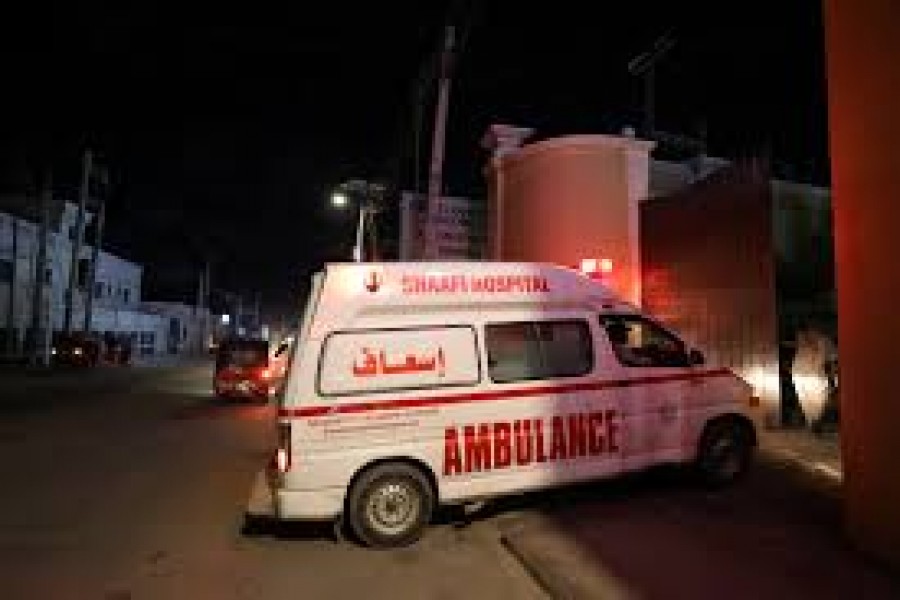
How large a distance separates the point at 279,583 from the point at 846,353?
16.1 feet

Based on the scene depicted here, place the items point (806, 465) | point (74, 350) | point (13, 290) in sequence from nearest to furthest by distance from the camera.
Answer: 1. point (806, 465)
2. point (74, 350)
3. point (13, 290)

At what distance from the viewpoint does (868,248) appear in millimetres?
6422

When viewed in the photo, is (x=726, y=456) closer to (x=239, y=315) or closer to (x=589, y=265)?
(x=589, y=265)

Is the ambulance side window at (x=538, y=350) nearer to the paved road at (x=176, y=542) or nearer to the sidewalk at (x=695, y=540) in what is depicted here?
the sidewalk at (x=695, y=540)

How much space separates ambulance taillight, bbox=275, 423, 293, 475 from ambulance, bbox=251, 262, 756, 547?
0.02 meters

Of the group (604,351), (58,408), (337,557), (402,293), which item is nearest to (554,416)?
(604,351)

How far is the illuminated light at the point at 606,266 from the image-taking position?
57.9 feet

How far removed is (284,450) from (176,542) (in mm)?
1505

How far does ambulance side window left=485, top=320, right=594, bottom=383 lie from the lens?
819cm

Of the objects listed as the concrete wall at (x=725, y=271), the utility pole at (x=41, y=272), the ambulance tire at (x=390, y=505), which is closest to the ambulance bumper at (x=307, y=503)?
the ambulance tire at (x=390, y=505)

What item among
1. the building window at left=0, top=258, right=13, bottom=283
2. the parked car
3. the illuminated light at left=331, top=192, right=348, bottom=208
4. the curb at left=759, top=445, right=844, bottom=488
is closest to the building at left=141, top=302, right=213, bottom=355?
the building window at left=0, top=258, right=13, bottom=283

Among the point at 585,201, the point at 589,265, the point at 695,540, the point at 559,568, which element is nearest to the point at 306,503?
the point at 559,568

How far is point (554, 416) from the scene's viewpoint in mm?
8172

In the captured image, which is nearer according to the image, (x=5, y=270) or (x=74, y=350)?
(x=74, y=350)
